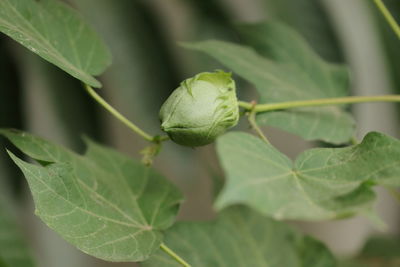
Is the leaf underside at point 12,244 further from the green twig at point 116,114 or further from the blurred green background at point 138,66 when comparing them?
the green twig at point 116,114

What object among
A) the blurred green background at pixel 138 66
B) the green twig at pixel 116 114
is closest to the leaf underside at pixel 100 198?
the green twig at pixel 116 114

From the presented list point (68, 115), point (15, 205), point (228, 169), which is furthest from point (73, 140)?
point (228, 169)

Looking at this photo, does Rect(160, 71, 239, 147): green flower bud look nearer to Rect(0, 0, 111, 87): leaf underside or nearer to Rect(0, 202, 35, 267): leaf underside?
Rect(0, 0, 111, 87): leaf underside

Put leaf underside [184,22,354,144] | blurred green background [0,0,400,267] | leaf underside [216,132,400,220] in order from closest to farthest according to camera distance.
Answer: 1. leaf underside [216,132,400,220]
2. leaf underside [184,22,354,144]
3. blurred green background [0,0,400,267]

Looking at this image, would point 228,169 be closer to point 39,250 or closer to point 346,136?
point 346,136

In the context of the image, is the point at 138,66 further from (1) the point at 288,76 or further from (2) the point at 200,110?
(2) the point at 200,110

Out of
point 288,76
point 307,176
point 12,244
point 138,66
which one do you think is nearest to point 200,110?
point 307,176

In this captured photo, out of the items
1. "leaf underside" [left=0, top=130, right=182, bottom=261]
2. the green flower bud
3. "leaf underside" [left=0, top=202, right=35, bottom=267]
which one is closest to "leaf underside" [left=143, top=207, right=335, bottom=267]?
"leaf underside" [left=0, top=130, right=182, bottom=261]
